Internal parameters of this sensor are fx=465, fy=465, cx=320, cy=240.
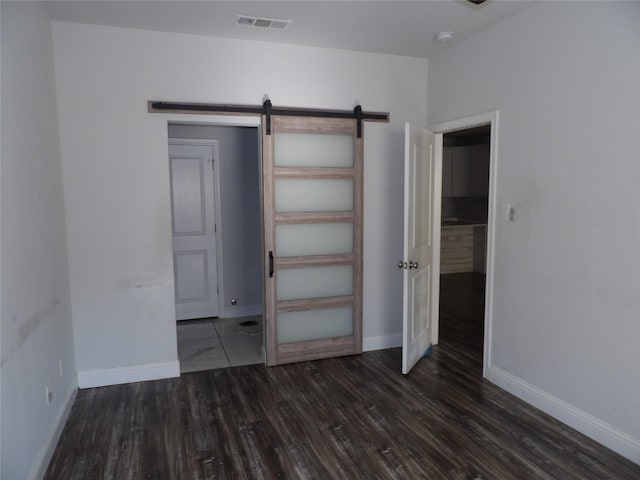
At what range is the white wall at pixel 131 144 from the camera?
3484mm

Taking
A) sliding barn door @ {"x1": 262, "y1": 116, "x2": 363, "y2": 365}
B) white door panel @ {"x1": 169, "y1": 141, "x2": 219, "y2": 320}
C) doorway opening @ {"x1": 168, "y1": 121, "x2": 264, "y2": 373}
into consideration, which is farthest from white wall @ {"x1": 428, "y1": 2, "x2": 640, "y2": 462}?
white door panel @ {"x1": 169, "y1": 141, "x2": 219, "y2": 320}

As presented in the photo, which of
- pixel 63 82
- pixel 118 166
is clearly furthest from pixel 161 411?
pixel 63 82

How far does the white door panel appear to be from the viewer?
17.5 feet

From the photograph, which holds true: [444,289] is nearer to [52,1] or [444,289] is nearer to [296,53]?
[296,53]

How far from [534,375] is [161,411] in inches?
104

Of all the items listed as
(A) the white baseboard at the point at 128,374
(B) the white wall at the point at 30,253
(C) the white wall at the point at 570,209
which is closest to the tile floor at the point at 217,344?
(A) the white baseboard at the point at 128,374

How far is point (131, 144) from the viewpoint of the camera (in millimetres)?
3602

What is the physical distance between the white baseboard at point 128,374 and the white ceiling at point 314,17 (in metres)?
2.65

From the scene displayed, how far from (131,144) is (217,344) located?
2118mm

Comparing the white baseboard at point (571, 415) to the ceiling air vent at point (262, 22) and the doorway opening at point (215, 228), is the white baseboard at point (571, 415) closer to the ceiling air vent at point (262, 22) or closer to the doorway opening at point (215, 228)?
the doorway opening at point (215, 228)

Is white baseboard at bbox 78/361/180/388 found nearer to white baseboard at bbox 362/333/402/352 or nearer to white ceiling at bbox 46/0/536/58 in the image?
white baseboard at bbox 362/333/402/352

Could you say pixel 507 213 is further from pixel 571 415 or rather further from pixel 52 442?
pixel 52 442

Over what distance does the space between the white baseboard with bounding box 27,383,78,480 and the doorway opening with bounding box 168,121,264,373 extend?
5.98 ft

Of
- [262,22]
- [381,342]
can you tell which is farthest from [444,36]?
[381,342]
